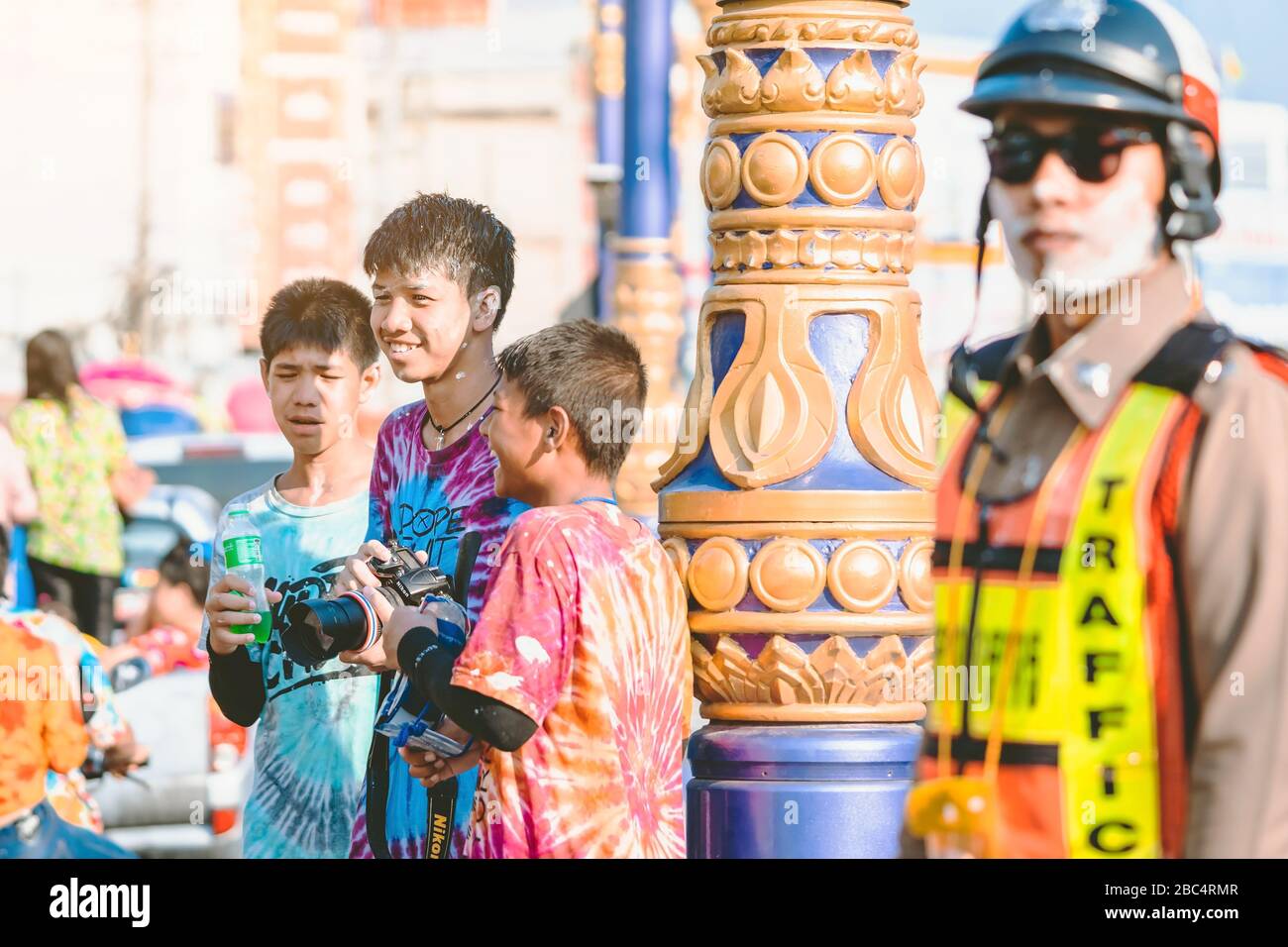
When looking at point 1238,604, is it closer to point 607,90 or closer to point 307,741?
point 307,741

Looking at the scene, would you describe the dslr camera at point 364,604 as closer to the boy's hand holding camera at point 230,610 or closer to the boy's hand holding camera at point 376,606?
the boy's hand holding camera at point 376,606

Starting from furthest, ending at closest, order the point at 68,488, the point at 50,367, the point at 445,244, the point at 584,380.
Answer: the point at 50,367, the point at 68,488, the point at 445,244, the point at 584,380

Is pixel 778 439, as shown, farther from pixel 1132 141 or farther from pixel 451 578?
pixel 1132 141

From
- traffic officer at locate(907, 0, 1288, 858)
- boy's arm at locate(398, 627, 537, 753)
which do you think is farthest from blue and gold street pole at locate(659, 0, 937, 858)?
traffic officer at locate(907, 0, 1288, 858)

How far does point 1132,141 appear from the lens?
3266mm

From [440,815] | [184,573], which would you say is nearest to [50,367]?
[184,573]

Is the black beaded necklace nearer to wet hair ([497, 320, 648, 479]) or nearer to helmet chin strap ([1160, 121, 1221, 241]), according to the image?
wet hair ([497, 320, 648, 479])

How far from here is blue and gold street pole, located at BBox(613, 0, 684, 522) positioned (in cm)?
1153

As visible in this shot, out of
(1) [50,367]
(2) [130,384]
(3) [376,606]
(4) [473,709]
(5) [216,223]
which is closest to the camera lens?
(4) [473,709]

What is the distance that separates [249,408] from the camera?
100ft

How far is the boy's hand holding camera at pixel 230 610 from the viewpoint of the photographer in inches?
184

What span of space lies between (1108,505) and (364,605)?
164 cm

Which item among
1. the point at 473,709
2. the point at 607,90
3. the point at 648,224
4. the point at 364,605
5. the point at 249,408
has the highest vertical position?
the point at 607,90

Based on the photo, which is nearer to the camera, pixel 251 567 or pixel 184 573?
pixel 251 567
